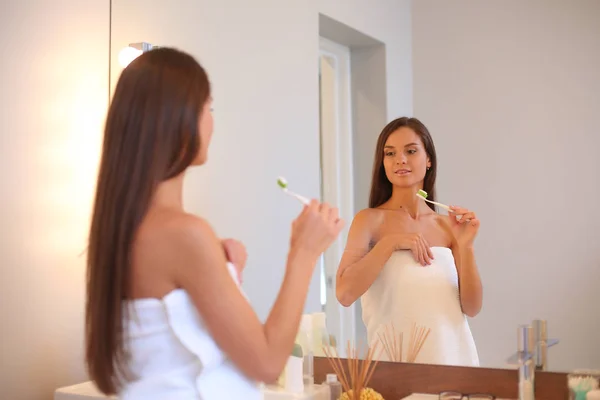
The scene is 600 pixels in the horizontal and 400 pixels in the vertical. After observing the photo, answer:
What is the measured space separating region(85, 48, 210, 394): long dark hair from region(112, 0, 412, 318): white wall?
2.75ft

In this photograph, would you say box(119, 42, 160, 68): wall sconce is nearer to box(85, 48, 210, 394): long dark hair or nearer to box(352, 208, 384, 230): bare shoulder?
box(352, 208, 384, 230): bare shoulder

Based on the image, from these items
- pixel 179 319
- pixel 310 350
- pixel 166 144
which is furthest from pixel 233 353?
pixel 310 350

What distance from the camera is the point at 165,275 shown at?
0.92 meters

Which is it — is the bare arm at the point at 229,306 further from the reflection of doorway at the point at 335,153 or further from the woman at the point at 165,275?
the reflection of doorway at the point at 335,153

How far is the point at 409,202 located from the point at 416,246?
106 millimetres

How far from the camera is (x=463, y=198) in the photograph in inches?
64.2

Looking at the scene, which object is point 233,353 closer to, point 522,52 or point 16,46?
point 16,46

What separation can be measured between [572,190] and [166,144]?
0.99m

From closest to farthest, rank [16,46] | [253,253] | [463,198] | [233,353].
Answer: [233,353] → [16,46] → [463,198] → [253,253]

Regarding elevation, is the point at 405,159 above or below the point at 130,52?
below

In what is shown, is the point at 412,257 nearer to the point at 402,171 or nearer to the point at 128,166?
the point at 402,171

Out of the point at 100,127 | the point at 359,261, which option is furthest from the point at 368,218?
the point at 100,127

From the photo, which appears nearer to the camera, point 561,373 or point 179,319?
point 179,319

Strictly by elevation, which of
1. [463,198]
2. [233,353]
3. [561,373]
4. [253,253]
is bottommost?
[561,373]
